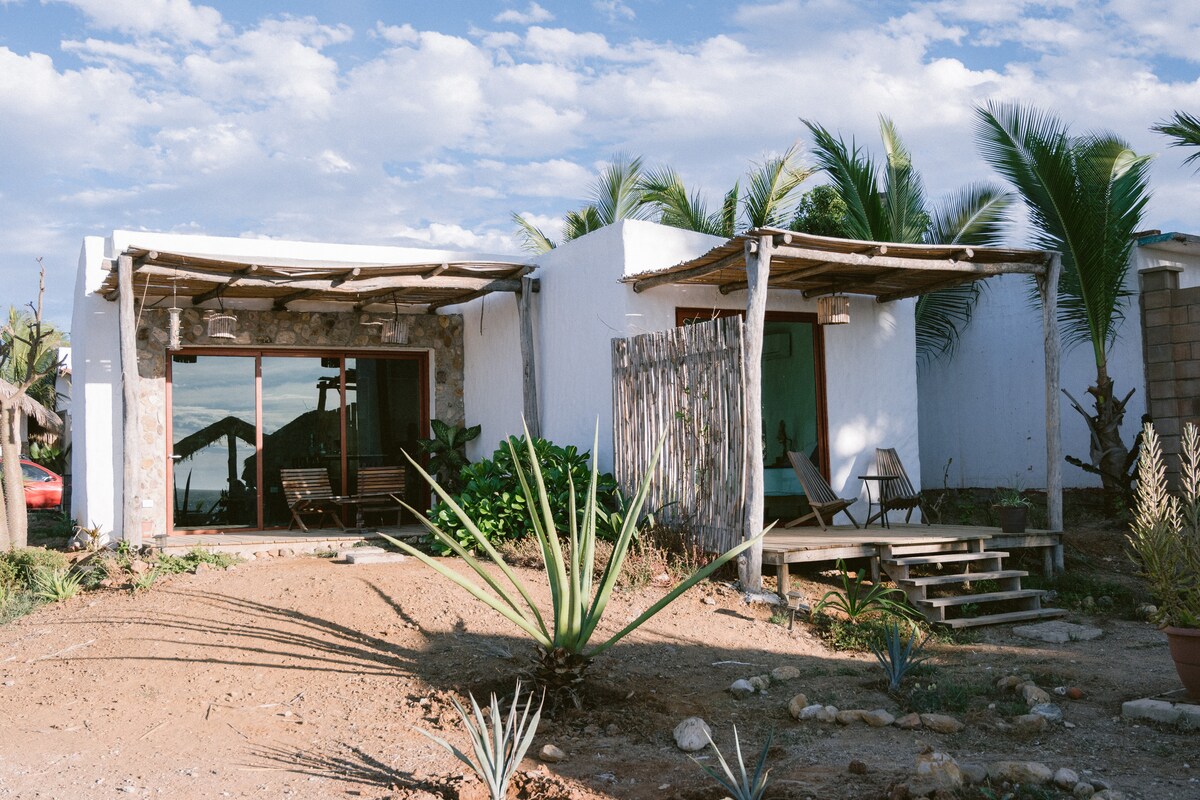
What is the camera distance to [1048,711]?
477cm

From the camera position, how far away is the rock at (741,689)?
5137 mm

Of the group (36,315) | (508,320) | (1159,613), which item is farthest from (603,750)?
(36,315)

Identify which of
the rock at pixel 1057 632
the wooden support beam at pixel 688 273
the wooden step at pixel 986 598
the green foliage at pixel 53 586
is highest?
the wooden support beam at pixel 688 273

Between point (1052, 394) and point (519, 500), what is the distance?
4.87 m

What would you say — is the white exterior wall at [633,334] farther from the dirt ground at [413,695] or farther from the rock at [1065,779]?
the rock at [1065,779]

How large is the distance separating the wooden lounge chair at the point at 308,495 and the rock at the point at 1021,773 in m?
7.74

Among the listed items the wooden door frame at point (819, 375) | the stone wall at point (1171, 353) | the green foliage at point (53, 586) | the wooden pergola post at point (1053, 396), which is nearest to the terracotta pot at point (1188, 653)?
the wooden pergola post at point (1053, 396)

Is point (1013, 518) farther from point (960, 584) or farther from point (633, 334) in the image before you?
point (633, 334)

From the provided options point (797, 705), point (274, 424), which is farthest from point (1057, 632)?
point (274, 424)

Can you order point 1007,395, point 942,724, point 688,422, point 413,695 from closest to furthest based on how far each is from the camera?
point 942,724 < point 413,695 < point 688,422 < point 1007,395

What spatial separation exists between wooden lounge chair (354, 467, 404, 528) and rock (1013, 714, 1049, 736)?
7.43m

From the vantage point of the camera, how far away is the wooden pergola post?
8570 millimetres

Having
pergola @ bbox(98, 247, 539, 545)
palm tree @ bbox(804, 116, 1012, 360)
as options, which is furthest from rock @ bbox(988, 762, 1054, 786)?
palm tree @ bbox(804, 116, 1012, 360)

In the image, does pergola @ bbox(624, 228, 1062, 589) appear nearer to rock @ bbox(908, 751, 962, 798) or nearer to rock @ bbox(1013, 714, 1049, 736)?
rock @ bbox(1013, 714, 1049, 736)
